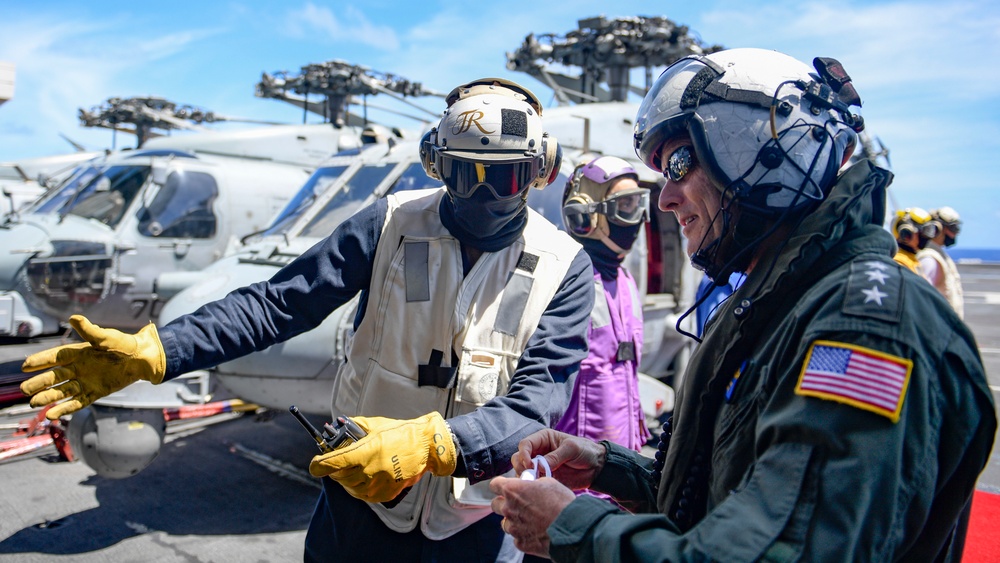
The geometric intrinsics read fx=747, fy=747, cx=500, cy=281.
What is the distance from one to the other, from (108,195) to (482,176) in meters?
7.94

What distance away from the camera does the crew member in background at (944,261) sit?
671cm

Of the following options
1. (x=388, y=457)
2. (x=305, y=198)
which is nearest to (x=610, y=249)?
(x=388, y=457)

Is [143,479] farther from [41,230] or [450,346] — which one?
[41,230]

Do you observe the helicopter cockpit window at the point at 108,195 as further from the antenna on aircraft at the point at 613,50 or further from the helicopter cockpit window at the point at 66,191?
the antenna on aircraft at the point at 613,50

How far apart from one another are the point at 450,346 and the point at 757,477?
1.30 meters

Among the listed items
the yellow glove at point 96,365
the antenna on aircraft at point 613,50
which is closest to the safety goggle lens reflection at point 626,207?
the yellow glove at point 96,365

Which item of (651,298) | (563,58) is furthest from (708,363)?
(563,58)

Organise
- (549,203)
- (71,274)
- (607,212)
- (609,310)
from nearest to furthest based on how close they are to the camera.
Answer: (609,310)
(607,212)
(549,203)
(71,274)

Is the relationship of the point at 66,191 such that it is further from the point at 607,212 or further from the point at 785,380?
the point at 785,380

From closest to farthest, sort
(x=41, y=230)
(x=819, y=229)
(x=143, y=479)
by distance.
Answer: (x=819, y=229), (x=143, y=479), (x=41, y=230)

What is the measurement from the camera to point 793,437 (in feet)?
3.41

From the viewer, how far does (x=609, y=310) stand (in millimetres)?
3193

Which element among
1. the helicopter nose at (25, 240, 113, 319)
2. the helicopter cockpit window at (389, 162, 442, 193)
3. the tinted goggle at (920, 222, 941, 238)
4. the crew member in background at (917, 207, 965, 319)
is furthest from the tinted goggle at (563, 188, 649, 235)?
the helicopter nose at (25, 240, 113, 319)

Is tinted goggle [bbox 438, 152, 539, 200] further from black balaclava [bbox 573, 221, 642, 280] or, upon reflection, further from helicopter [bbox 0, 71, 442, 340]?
helicopter [bbox 0, 71, 442, 340]
